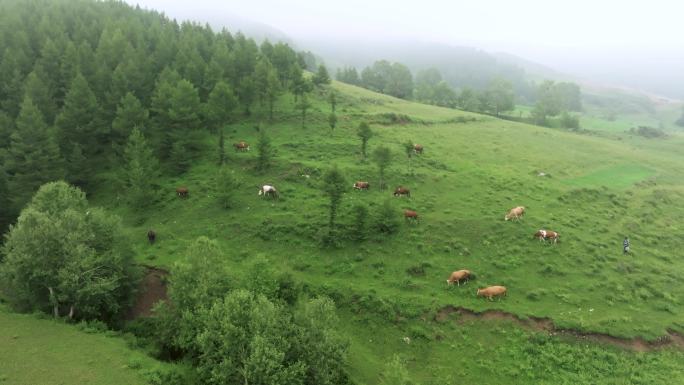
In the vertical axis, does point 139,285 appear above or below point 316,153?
below

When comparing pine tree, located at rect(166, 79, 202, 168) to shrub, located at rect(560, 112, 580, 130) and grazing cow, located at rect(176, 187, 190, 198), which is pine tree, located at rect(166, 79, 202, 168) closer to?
grazing cow, located at rect(176, 187, 190, 198)

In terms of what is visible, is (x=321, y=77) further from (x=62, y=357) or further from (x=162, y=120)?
(x=62, y=357)

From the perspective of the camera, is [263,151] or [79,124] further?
[79,124]

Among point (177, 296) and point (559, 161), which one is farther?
point (559, 161)

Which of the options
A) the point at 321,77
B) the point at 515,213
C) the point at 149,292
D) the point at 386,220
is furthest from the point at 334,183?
the point at 321,77

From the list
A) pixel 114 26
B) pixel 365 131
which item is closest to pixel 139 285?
pixel 365 131

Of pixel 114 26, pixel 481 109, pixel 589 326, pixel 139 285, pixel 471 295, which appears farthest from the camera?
pixel 481 109

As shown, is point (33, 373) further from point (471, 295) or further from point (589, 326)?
point (589, 326)

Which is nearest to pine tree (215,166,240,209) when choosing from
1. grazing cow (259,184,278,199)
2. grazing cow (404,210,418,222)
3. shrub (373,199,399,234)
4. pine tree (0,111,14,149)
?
grazing cow (259,184,278,199)
